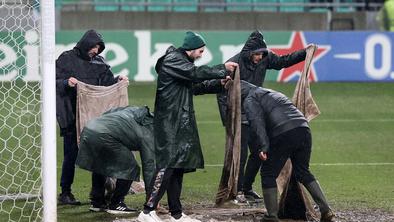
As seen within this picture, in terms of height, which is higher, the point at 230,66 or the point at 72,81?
the point at 230,66

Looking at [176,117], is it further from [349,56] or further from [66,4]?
[66,4]

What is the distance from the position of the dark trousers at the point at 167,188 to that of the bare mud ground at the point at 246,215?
7.0 inches

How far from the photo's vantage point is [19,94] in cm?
1106

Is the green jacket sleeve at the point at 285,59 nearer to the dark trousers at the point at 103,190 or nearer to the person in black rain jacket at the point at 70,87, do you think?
the person in black rain jacket at the point at 70,87

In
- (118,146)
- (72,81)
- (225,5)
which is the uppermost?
(72,81)

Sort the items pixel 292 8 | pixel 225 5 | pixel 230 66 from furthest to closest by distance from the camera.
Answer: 1. pixel 292 8
2. pixel 225 5
3. pixel 230 66

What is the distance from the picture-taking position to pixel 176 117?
995 cm

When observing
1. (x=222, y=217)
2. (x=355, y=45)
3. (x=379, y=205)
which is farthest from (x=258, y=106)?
(x=355, y=45)

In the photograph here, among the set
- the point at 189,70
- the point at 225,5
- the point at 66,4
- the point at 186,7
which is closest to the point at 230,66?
the point at 189,70

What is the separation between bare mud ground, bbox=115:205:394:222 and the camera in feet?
34.3

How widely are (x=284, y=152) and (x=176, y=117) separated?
1.09 m

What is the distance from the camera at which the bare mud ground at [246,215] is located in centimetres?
1047

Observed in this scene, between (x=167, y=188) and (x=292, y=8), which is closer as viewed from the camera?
(x=167, y=188)

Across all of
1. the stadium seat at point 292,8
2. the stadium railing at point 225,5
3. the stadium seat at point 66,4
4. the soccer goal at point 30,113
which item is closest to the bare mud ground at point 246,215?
the soccer goal at point 30,113
